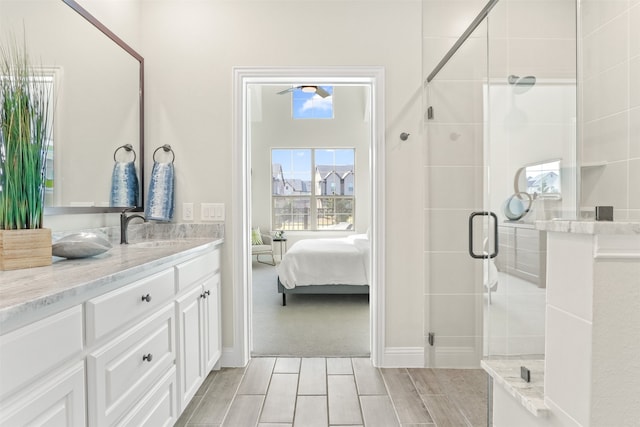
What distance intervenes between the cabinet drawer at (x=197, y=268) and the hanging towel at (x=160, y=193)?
47 centimetres

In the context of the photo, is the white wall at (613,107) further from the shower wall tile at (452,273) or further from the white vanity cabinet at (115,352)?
the white vanity cabinet at (115,352)

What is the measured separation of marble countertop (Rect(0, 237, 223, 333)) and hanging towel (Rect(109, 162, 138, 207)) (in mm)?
726

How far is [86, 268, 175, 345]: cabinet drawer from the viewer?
42.1 inches

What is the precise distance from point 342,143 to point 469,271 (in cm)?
553

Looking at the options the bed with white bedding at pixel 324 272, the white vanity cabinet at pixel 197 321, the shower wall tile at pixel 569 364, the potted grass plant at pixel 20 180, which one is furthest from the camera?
the bed with white bedding at pixel 324 272

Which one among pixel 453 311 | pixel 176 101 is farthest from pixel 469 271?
pixel 176 101

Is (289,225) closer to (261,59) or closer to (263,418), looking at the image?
(261,59)

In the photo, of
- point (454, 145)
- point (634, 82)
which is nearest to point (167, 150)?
point (454, 145)

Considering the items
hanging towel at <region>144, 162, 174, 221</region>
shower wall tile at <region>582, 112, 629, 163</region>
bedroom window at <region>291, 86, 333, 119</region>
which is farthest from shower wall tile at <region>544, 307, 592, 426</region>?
bedroom window at <region>291, 86, 333, 119</region>

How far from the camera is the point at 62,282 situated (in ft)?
3.31

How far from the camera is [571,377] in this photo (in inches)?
30.6

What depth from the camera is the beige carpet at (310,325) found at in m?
2.81

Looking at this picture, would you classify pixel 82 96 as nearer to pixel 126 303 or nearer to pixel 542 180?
pixel 126 303

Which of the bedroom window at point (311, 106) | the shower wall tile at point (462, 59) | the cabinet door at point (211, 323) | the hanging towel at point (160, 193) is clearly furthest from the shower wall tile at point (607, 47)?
the bedroom window at point (311, 106)
